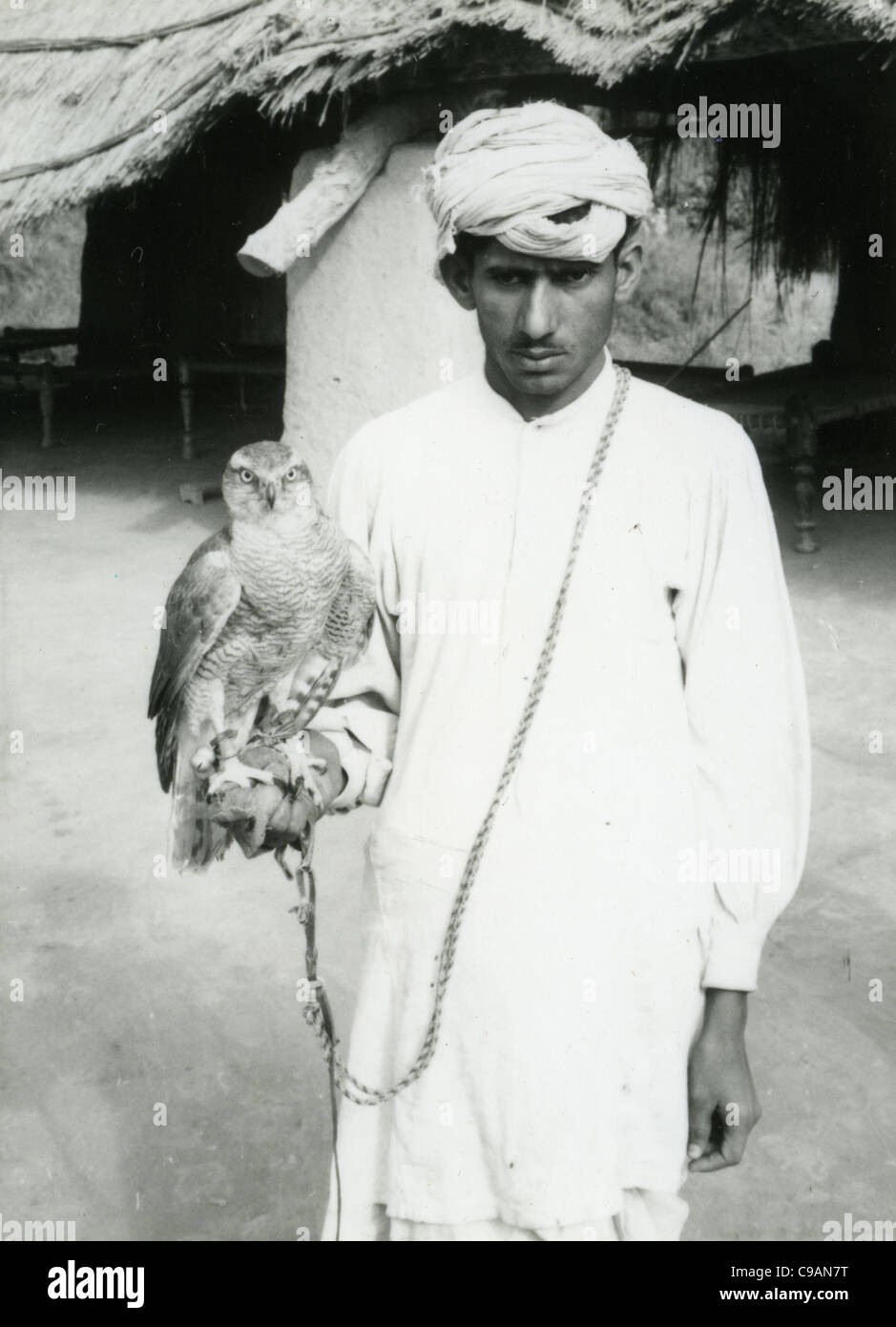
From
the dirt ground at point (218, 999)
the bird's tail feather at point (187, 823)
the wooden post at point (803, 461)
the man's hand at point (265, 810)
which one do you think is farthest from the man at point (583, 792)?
the wooden post at point (803, 461)

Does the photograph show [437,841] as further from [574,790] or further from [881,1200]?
[881,1200]

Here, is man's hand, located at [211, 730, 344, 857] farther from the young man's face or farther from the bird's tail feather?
the young man's face

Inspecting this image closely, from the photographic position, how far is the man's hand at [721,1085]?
1565 mm

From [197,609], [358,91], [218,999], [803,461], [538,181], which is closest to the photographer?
[538,181]

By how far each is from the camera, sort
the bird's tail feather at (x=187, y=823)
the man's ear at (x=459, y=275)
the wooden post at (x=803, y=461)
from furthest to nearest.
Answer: the wooden post at (x=803, y=461) → the bird's tail feather at (x=187, y=823) → the man's ear at (x=459, y=275)

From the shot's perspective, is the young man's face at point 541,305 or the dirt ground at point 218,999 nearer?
the young man's face at point 541,305

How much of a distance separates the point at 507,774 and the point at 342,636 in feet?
0.90

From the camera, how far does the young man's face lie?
1.41m

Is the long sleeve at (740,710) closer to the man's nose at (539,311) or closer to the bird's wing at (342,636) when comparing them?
the man's nose at (539,311)

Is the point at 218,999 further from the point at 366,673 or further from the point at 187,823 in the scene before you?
the point at 366,673

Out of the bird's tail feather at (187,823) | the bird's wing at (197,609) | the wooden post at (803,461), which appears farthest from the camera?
the wooden post at (803,461)

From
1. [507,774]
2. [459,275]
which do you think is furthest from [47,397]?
[507,774]

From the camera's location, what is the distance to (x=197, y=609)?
1.59 meters

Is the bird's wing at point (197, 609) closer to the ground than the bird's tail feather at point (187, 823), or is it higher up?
higher up
